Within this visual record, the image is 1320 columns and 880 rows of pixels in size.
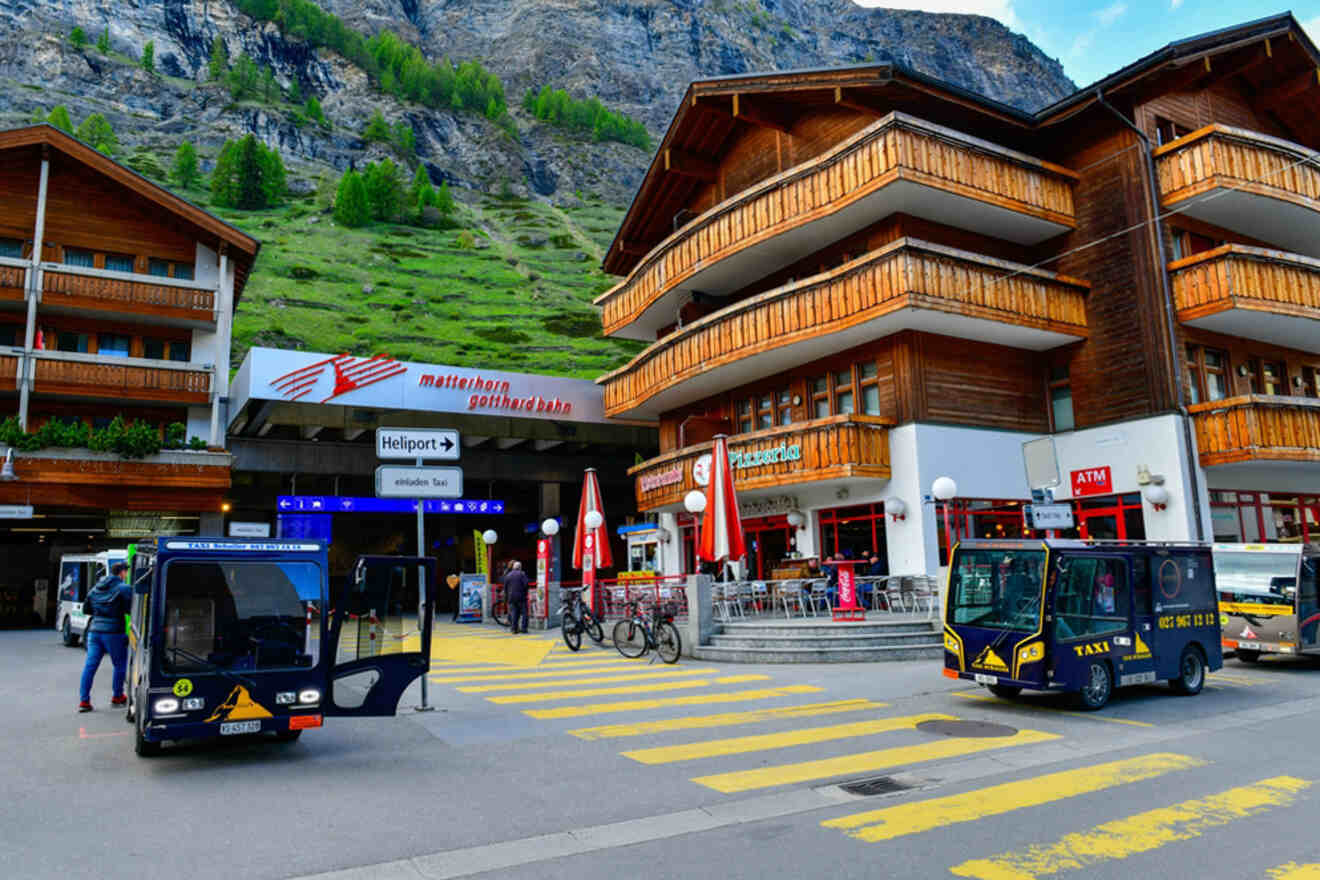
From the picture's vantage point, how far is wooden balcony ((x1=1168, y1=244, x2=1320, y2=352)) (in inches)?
806

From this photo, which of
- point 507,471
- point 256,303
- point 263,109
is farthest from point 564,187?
point 507,471

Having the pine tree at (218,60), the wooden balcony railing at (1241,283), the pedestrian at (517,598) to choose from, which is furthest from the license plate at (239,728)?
the pine tree at (218,60)

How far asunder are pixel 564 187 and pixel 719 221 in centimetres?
11925

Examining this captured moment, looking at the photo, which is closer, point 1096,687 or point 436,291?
point 1096,687

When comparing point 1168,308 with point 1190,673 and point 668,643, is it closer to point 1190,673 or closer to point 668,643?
point 1190,673

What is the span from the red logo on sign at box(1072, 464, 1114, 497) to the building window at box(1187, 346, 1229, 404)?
2.73 metres

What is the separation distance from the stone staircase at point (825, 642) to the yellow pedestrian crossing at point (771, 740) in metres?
5.29

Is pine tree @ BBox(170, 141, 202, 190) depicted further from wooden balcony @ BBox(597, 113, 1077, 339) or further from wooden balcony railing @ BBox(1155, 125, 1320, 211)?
wooden balcony railing @ BBox(1155, 125, 1320, 211)

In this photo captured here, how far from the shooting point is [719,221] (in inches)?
989

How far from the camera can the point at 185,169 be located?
102 m

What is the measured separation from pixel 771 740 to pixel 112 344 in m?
30.9

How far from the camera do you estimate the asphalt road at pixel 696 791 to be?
18.1 feet

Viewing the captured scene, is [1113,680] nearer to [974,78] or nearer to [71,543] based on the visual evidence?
[71,543]

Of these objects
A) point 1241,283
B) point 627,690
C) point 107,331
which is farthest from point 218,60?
point 627,690
